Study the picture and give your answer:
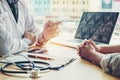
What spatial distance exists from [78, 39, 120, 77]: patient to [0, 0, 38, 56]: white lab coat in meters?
0.44

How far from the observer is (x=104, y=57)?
105 centimetres

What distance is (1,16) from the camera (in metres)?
1.55

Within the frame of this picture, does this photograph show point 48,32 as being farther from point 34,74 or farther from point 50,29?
point 34,74

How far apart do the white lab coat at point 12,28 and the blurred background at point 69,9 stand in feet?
0.60

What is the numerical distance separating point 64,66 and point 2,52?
502 mm

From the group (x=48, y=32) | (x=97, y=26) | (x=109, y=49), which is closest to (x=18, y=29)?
(x=48, y=32)

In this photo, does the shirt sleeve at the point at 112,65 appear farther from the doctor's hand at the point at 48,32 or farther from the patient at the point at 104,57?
the doctor's hand at the point at 48,32

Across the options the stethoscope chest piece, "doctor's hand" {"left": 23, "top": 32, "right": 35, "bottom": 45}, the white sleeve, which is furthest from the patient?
"doctor's hand" {"left": 23, "top": 32, "right": 35, "bottom": 45}

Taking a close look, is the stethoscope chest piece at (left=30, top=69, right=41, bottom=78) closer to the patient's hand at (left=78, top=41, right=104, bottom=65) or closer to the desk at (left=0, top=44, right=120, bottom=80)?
the desk at (left=0, top=44, right=120, bottom=80)

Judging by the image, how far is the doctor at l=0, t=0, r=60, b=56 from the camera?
4.66 feet

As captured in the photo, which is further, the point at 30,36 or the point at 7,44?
the point at 30,36

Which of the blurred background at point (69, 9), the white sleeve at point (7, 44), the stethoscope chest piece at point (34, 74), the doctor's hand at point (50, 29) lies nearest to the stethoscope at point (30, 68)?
the stethoscope chest piece at point (34, 74)

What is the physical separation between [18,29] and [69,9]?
23.3 inches

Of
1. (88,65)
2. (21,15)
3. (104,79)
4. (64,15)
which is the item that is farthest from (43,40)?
(104,79)
